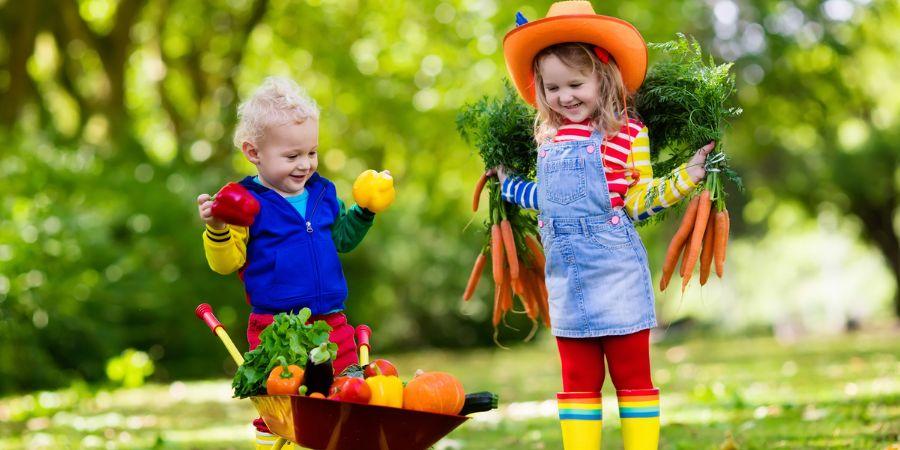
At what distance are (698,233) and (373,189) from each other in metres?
1.12

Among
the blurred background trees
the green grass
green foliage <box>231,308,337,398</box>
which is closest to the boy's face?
green foliage <box>231,308,337,398</box>

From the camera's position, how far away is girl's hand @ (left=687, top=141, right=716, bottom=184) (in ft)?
12.4

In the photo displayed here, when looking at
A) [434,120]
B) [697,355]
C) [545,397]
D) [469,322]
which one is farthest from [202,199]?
[434,120]

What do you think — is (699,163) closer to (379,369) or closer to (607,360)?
(607,360)

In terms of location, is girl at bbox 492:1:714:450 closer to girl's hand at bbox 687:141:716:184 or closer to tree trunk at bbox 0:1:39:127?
girl's hand at bbox 687:141:716:184

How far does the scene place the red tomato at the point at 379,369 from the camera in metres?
3.29

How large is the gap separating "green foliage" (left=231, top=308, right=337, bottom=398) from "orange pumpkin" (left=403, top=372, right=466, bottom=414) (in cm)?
27

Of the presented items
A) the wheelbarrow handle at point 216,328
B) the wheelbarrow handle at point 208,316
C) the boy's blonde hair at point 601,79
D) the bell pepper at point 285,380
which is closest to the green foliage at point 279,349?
the bell pepper at point 285,380

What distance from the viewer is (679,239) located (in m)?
3.93

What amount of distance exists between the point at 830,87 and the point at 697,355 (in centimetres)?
876

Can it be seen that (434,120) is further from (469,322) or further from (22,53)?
(22,53)


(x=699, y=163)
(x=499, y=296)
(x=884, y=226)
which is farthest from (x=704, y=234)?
(x=884, y=226)

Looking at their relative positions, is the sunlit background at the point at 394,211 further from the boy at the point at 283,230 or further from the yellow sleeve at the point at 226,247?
the yellow sleeve at the point at 226,247

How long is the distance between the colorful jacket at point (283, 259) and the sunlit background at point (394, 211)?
4.69 ft
